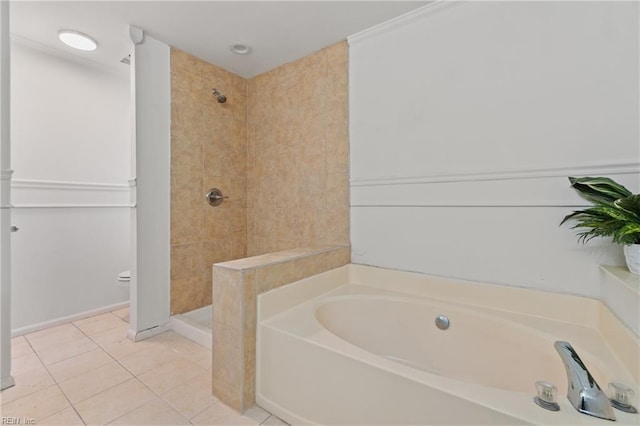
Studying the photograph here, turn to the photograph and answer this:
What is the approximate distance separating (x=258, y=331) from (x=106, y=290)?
1.99 meters

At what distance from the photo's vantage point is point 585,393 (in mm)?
738

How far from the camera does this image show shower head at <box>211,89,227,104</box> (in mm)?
2411

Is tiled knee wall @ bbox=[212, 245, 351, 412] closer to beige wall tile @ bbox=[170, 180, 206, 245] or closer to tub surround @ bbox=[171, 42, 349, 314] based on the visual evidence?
tub surround @ bbox=[171, 42, 349, 314]

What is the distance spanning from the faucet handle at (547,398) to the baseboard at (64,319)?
301 cm

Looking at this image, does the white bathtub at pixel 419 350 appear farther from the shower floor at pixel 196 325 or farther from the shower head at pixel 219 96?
the shower head at pixel 219 96

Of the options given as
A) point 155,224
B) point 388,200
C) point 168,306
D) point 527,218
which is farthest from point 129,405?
point 527,218

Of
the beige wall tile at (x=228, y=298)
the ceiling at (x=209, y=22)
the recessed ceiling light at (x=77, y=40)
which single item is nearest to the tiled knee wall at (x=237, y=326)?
the beige wall tile at (x=228, y=298)

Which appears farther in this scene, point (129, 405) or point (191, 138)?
point (191, 138)

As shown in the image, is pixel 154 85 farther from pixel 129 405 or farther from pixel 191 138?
pixel 129 405

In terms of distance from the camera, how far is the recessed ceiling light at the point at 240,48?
2146mm

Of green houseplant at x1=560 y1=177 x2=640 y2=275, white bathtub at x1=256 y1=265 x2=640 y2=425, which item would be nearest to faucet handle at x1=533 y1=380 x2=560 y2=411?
white bathtub at x1=256 y1=265 x2=640 y2=425

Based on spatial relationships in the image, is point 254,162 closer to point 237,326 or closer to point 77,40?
point 77,40

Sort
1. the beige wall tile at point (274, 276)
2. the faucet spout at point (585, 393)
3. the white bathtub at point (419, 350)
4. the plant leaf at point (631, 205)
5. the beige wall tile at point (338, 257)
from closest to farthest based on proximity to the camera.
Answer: the faucet spout at point (585, 393)
the white bathtub at point (419, 350)
the plant leaf at point (631, 205)
the beige wall tile at point (274, 276)
the beige wall tile at point (338, 257)

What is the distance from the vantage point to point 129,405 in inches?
51.6
